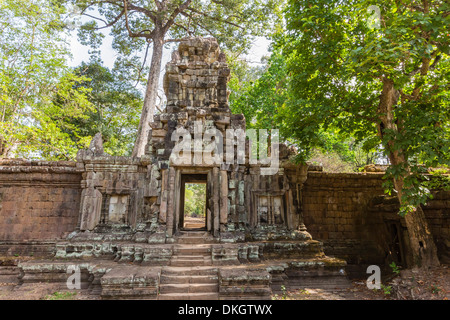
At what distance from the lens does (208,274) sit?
5574 millimetres

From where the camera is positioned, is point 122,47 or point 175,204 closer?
point 175,204

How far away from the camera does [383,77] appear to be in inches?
231

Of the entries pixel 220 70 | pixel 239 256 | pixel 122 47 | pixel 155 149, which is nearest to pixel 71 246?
pixel 155 149

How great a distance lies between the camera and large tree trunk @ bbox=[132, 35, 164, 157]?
1268 cm

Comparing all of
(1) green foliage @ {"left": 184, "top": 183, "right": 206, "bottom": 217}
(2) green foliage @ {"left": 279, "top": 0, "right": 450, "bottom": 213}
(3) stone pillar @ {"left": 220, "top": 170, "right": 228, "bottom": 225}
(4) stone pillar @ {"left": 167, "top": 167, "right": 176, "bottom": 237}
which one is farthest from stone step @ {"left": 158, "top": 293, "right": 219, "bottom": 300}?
(1) green foliage @ {"left": 184, "top": 183, "right": 206, "bottom": 217}

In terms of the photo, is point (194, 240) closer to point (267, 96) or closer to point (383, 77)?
point (383, 77)

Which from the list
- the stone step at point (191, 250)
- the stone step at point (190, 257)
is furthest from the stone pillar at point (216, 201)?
the stone step at point (190, 257)

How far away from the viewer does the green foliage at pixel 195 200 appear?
85.4ft

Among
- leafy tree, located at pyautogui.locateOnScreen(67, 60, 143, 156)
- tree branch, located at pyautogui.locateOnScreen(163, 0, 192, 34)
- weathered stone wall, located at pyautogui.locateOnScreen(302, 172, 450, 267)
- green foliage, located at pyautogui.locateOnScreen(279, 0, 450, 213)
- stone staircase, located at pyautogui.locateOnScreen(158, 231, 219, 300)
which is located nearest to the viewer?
green foliage, located at pyautogui.locateOnScreen(279, 0, 450, 213)

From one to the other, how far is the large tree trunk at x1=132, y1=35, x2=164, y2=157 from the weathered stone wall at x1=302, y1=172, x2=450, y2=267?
26.2 ft

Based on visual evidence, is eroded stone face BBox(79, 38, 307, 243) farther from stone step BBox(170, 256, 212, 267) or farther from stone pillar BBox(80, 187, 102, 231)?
stone step BBox(170, 256, 212, 267)

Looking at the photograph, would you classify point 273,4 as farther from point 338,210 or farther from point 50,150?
point 50,150

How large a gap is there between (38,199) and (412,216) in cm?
1024

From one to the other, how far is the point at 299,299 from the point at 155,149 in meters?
5.38
